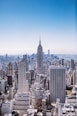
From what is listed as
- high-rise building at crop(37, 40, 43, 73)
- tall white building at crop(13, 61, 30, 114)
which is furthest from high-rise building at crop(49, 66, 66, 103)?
tall white building at crop(13, 61, 30, 114)

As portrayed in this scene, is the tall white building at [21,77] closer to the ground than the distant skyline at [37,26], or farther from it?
closer to the ground

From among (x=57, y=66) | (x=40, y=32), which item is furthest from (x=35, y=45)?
(x=57, y=66)

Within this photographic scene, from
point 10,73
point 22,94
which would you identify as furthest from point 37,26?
point 10,73

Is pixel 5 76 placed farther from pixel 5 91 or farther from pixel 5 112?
pixel 5 112

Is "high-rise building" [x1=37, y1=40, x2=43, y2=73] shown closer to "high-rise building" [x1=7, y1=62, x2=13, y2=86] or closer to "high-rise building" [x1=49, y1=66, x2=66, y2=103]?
"high-rise building" [x1=49, y1=66, x2=66, y2=103]

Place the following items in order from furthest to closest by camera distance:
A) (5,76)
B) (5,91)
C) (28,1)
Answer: (5,76), (5,91), (28,1)

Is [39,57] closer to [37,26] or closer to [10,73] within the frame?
[37,26]

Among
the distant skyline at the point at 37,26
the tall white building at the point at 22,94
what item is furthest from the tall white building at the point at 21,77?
the distant skyline at the point at 37,26

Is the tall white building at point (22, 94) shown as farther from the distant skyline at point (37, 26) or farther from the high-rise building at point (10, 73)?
the distant skyline at point (37, 26)
